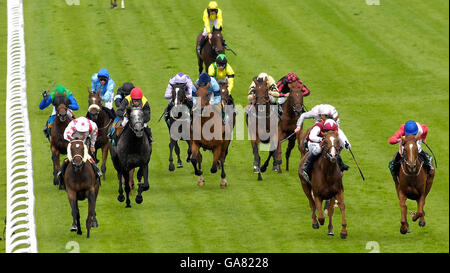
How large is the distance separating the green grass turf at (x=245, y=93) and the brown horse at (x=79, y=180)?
1.64ft

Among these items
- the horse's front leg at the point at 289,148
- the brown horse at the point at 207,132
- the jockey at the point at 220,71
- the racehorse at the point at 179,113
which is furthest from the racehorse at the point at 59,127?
the horse's front leg at the point at 289,148

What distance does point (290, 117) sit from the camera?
25.7m

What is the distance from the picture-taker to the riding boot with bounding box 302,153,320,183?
21.2 meters

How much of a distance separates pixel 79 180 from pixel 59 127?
3320 millimetres

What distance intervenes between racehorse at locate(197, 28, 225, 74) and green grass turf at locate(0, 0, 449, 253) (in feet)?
4.74

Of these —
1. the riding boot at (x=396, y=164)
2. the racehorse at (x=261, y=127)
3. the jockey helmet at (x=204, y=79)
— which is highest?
the jockey helmet at (x=204, y=79)

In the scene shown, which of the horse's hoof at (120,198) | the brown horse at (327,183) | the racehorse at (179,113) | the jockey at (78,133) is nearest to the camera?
the brown horse at (327,183)

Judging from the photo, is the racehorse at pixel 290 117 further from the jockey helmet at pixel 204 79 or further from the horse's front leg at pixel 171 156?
the horse's front leg at pixel 171 156

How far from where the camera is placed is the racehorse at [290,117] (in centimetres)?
2498

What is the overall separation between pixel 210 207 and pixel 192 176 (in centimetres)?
269

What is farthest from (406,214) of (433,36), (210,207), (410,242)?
(433,36)

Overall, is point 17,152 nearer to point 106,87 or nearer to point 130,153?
point 106,87

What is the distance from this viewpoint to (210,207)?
23562 millimetres
